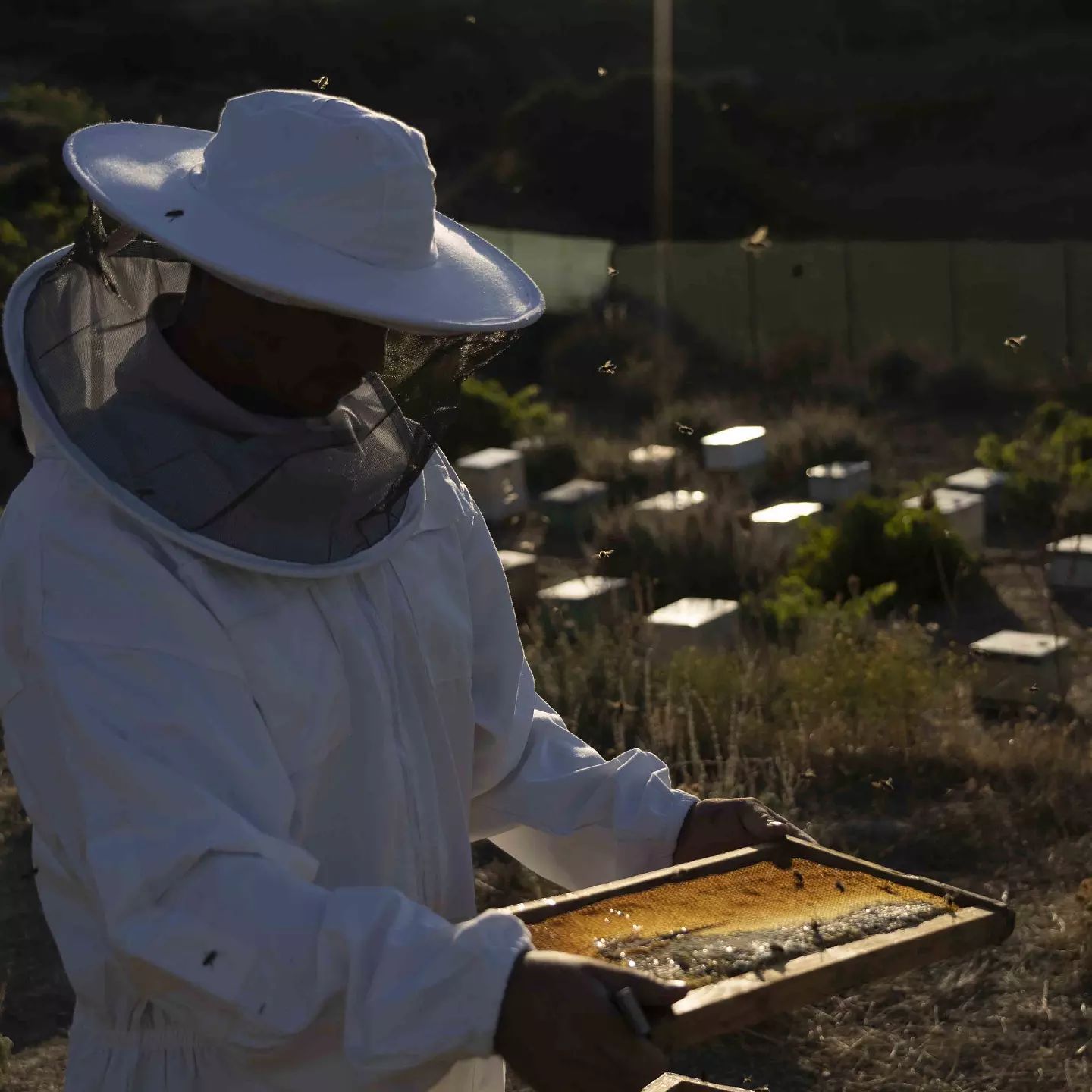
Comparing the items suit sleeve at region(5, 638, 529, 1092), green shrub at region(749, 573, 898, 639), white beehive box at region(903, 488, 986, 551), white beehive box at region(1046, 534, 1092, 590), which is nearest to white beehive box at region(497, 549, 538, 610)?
green shrub at region(749, 573, 898, 639)

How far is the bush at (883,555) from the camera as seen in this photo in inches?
376

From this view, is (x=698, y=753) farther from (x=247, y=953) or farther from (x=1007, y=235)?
(x=1007, y=235)

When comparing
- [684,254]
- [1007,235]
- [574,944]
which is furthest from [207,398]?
[1007,235]

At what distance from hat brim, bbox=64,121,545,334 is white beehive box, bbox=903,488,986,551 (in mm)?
8457

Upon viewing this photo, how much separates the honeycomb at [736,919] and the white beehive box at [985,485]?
893 cm

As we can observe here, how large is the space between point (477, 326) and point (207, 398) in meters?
0.36

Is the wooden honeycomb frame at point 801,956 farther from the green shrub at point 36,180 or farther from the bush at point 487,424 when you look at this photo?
the bush at point 487,424

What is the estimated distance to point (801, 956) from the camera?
2.19 meters

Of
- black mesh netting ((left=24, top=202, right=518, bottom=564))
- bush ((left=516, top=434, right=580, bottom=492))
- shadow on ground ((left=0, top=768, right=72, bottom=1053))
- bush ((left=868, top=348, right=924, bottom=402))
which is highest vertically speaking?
black mesh netting ((left=24, top=202, right=518, bottom=564))

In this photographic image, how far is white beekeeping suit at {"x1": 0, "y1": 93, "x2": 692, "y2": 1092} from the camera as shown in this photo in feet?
5.81

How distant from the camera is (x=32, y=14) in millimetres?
42875

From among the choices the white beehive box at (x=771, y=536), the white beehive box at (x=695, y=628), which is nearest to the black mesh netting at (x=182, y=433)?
the white beehive box at (x=695, y=628)

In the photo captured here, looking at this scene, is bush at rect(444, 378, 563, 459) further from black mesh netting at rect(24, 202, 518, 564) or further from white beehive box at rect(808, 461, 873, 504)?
black mesh netting at rect(24, 202, 518, 564)

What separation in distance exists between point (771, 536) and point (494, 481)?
2546mm
